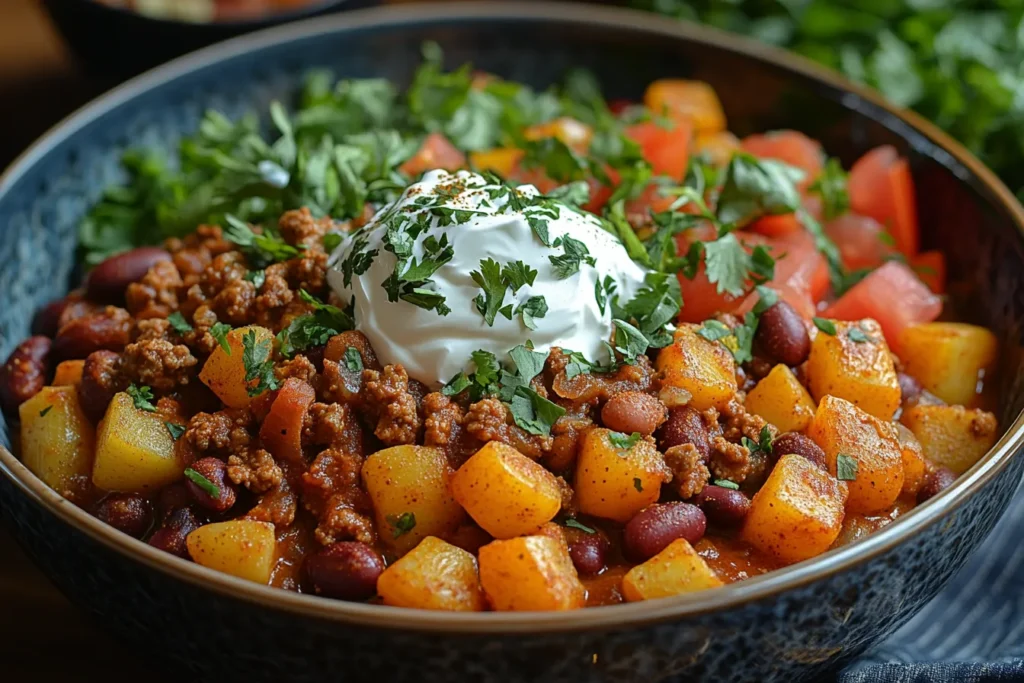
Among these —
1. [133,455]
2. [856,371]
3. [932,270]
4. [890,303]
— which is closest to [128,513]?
[133,455]

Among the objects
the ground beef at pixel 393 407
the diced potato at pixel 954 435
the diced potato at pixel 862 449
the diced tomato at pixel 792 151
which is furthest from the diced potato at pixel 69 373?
the diced tomato at pixel 792 151

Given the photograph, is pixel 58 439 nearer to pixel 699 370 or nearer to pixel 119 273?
pixel 119 273

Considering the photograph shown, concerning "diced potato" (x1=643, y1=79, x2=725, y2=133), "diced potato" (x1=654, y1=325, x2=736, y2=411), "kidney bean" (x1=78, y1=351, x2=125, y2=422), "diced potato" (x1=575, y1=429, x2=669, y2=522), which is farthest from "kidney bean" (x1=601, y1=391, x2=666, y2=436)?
"diced potato" (x1=643, y1=79, x2=725, y2=133)

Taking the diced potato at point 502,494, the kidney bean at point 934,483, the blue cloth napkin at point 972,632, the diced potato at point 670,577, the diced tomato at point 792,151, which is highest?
the diced tomato at point 792,151

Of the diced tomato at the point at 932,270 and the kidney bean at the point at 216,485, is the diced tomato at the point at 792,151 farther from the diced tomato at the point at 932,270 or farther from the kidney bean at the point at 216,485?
the kidney bean at the point at 216,485

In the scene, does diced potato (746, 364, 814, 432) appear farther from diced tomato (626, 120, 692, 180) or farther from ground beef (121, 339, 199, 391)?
ground beef (121, 339, 199, 391)
